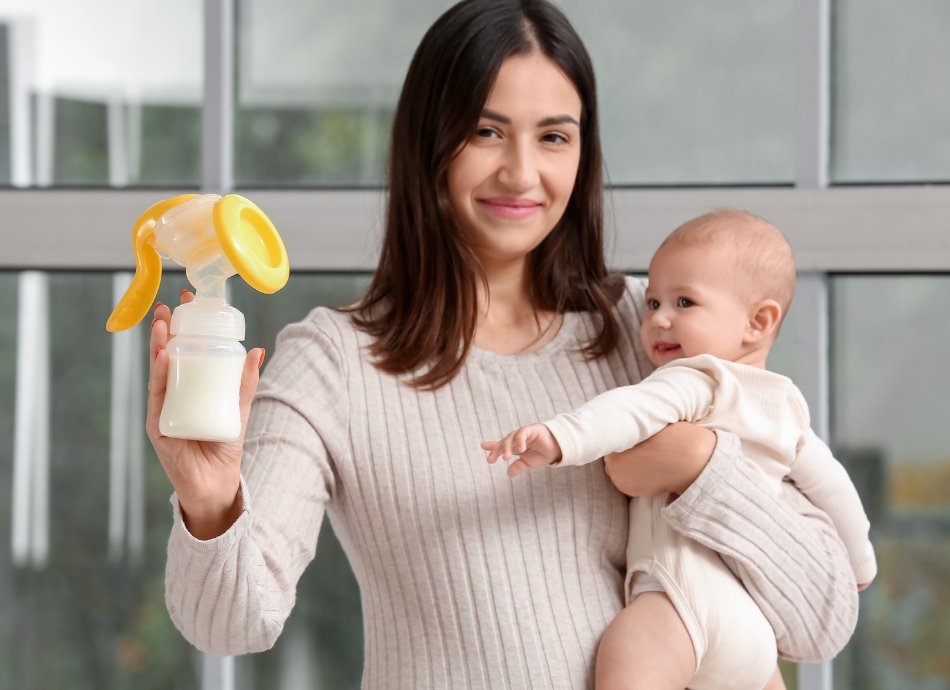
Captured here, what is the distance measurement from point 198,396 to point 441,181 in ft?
1.92

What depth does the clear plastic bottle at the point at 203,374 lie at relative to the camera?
86 centimetres

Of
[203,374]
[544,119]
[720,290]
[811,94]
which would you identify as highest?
[811,94]

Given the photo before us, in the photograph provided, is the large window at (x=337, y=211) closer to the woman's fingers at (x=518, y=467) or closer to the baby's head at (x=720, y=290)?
the baby's head at (x=720, y=290)

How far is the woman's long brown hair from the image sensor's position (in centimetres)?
128

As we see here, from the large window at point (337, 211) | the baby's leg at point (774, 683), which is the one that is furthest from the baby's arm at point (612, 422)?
the large window at point (337, 211)

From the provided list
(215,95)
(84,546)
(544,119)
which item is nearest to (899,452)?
(544,119)

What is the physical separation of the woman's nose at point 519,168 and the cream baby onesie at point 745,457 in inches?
13.0

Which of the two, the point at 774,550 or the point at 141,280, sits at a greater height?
the point at 141,280

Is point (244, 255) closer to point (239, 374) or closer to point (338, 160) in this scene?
point (239, 374)

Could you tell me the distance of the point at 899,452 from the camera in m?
1.79

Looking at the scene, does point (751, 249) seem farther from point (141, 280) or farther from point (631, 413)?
point (141, 280)

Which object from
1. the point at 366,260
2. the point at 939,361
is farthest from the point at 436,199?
the point at 939,361

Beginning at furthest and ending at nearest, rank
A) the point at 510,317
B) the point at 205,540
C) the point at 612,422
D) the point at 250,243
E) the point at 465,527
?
the point at 510,317
the point at 465,527
the point at 612,422
the point at 205,540
the point at 250,243

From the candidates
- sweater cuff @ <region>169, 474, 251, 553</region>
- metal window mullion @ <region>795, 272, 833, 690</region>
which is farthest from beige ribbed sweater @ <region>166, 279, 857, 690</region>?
metal window mullion @ <region>795, 272, 833, 690</region>
